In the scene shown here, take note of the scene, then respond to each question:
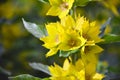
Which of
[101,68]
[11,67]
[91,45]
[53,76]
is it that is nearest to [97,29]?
[91,45]

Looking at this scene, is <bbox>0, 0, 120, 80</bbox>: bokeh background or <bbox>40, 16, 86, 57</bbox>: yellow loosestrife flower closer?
<bbox>40, 16, 86, 57</bbox>: yellow loosestrife flower

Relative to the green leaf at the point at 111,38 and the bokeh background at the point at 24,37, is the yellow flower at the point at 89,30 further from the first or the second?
the bokeh background at the point at 24,37

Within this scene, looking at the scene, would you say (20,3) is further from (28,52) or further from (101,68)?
(101,68)

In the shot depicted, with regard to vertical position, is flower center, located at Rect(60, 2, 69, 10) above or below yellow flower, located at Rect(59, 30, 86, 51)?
above

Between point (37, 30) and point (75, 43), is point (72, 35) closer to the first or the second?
point (75, 43)

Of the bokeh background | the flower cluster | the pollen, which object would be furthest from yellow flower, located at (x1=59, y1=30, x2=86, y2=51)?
the bokeh background

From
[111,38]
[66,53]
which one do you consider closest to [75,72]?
[66,53]

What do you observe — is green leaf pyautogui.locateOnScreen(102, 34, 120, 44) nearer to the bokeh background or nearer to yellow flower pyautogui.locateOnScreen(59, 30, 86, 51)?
yellow flower pyautogui.locateOnScreen(59, 30, 86, 51)
